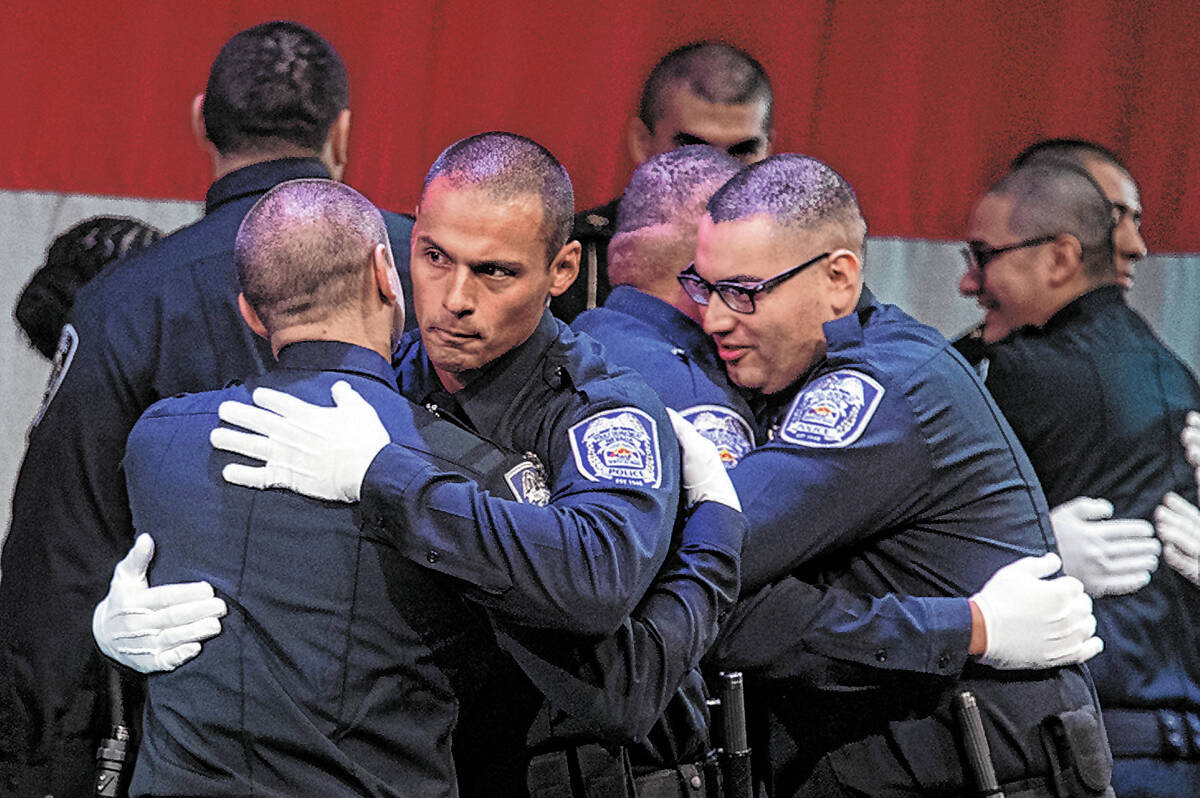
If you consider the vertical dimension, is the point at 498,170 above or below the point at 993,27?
below

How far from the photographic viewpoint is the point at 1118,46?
4.02 meters

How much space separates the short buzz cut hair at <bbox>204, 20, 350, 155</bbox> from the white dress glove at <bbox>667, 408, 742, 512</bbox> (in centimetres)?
106

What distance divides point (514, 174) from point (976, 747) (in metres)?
1.13

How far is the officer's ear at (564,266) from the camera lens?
222 cm

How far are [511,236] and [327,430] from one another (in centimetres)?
46

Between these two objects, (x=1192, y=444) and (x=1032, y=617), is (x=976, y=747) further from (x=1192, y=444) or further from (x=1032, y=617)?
(x=1192, y=444)

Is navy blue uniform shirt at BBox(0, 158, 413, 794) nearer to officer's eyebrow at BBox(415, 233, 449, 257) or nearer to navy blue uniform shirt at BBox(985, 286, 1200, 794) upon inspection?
officer's eyebrow at BBox(415, 233, 449, 257)

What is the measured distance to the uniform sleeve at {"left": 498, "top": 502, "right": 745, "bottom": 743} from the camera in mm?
1893

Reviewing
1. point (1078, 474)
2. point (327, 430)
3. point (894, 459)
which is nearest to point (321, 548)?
point (327, 430)

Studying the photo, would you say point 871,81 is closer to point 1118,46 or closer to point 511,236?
point 1118,46

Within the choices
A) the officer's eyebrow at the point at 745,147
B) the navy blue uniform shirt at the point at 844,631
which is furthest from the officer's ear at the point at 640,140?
the navy blue uniform shirt at the point at 844,631

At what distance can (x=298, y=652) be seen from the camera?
5.98 feet

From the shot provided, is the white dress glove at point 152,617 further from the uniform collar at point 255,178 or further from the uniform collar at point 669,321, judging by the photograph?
the uniform collar at point 669,321

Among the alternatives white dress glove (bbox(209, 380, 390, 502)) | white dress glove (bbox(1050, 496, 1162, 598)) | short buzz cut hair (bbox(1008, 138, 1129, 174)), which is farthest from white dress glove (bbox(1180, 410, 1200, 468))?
white dress glove (bbox(209, 380, 390, 502))
